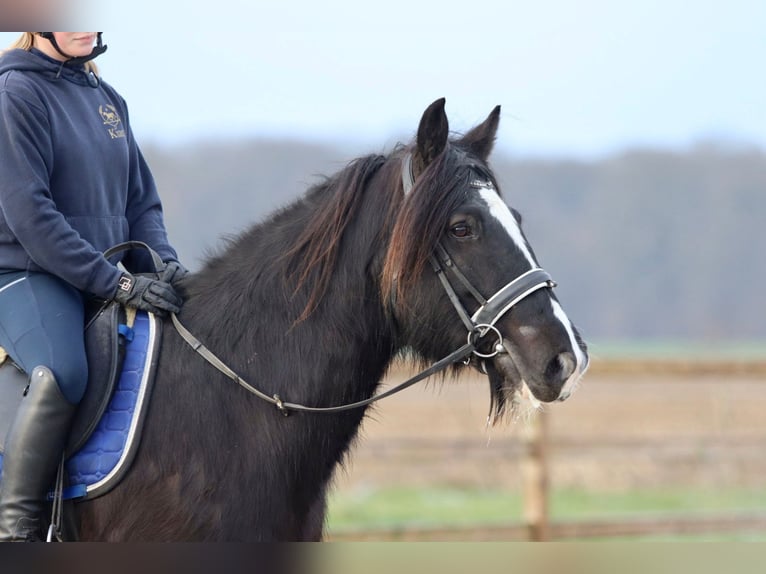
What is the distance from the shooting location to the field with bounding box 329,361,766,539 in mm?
8906

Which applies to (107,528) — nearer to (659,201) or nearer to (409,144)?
(409,144)

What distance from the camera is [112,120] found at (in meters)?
3.56

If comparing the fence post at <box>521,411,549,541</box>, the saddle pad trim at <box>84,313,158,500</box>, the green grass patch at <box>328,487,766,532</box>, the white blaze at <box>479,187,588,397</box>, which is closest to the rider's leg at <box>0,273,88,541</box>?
the saddle pad trim at <box>84,313,158,500</box>

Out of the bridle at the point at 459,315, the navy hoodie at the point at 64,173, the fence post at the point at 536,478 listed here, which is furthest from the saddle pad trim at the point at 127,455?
the fence post at the point at 536,478

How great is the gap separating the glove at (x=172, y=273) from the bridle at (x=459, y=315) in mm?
232

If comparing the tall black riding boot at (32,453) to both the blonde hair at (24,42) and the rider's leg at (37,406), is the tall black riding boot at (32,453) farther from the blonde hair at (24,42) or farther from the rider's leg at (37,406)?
the blonde hair at (24,42)

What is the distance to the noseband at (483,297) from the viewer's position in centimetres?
297

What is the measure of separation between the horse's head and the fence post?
4956mm

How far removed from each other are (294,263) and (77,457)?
3.16ft

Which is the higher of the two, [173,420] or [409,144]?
[409,144]

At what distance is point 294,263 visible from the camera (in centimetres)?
326

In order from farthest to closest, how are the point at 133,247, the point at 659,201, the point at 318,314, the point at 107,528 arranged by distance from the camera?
the point at 659,201
the point at 133,247
the point at 318,314
the point at 107,528

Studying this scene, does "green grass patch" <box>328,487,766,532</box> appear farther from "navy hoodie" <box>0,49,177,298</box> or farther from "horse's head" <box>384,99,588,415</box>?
"horse's head" <box>384,99,588,415</box>

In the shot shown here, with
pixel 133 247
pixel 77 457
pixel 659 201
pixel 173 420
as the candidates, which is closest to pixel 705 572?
pixel 173 420
